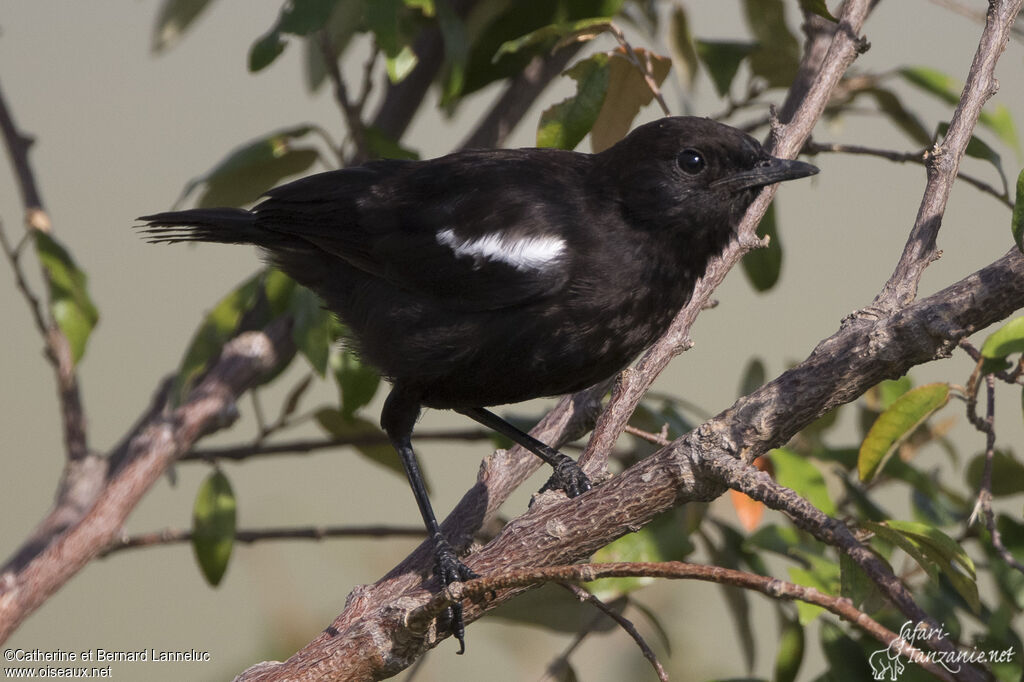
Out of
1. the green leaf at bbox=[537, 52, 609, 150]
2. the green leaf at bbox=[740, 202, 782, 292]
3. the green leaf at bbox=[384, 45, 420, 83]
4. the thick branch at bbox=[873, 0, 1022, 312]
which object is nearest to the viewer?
the thick branch at bbox=[873, 0, 1022, 312]

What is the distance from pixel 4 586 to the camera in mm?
3459

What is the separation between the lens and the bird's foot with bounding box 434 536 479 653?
8.14 ft

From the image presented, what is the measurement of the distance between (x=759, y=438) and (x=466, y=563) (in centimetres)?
82

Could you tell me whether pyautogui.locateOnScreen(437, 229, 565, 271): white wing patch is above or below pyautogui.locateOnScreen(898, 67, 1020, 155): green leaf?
below

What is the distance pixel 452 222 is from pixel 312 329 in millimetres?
556

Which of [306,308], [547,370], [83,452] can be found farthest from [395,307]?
[83,452]

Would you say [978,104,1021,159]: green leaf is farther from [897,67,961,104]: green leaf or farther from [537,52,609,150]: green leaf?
[537,52,609,150]: green leaf

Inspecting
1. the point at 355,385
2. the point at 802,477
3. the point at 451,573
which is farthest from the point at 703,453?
the point at 355,385

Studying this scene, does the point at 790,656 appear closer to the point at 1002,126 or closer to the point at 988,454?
the point at 988,454

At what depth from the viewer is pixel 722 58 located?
372 centimetres

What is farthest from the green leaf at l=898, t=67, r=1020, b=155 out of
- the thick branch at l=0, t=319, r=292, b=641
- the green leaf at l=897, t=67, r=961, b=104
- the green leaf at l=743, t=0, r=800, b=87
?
the thick branch at l=0, t=319, r=292, b=641

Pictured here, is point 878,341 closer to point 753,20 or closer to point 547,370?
point 547,370

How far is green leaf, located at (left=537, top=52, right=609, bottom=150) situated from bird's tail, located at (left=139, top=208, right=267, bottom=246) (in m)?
1.01

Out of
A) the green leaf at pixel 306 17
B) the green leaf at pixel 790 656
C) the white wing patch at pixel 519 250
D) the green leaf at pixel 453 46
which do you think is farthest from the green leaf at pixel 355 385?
the green leaf at pixel 790 656
